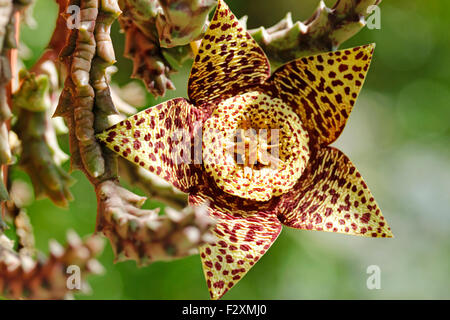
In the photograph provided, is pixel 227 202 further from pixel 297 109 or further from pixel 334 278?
pixel 334 278

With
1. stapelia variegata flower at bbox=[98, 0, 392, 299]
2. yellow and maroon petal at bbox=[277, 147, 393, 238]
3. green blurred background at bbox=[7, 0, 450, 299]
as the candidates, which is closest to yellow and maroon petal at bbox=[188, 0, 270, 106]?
stapelia variegata flower at bbox=[98, 0, 392, 299]

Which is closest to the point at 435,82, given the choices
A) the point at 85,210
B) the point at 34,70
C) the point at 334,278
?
the point at 334,278

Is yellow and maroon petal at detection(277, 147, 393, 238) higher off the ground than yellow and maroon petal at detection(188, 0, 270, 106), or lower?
lower

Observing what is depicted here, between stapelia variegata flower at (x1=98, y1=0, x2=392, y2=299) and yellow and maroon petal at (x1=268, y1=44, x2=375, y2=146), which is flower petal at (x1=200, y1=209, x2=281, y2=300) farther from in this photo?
yellow and maroon petal at (x1=268, y1=44, x2=375, y2=146)

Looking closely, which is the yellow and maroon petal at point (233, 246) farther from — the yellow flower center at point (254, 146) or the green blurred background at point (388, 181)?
the green blurred background at point (388, 181)

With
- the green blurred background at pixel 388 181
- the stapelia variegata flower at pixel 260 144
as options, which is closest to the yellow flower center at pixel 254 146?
the stapelia variegata flower at pixel 260 144
